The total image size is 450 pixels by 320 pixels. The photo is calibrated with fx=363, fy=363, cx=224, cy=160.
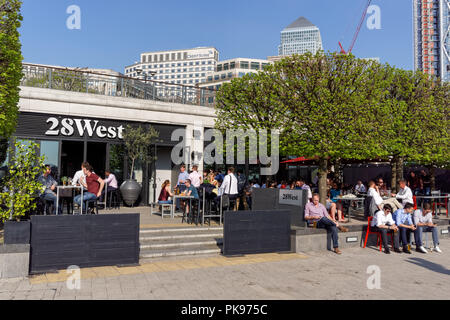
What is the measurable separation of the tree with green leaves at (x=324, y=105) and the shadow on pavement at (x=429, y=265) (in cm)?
428

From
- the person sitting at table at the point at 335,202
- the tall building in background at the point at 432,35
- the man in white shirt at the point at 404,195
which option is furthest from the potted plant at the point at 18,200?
the tall building in background at the point at 432,35

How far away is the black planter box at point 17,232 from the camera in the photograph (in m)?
6.09

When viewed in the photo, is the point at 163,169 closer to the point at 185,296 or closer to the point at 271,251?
the point at 271,251

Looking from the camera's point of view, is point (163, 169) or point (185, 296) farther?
point (163, 169)

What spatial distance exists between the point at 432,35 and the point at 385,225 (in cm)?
19345

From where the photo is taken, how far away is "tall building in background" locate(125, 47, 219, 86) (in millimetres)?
178875

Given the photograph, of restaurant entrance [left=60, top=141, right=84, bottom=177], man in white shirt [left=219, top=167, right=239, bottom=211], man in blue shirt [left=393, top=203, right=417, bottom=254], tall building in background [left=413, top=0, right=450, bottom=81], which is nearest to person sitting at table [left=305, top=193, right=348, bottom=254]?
man in blue shirt [left=393, top=203, right=417, bottom=254]

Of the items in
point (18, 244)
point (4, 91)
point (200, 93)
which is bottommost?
point (18, 244)

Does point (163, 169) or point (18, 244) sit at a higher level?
point (163, 169)

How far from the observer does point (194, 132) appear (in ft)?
58.5
